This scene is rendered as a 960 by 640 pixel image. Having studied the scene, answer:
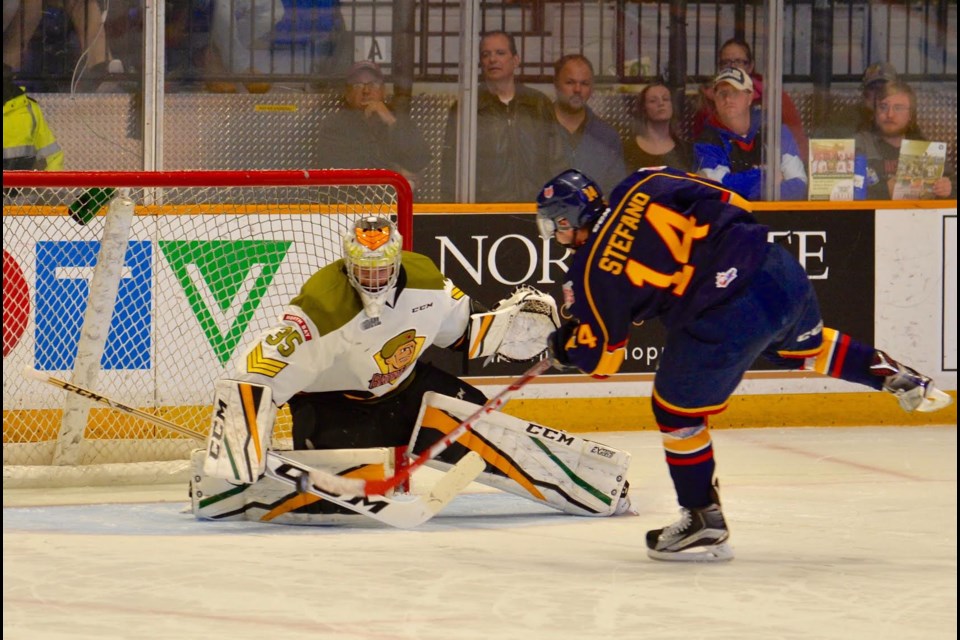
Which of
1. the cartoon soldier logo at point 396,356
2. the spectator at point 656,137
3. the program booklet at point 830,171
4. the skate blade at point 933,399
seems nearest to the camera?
the skate blade at point 933,399

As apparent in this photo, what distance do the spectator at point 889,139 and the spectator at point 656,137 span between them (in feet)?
2.34

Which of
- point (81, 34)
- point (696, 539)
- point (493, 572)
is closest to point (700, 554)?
point (696, 539)

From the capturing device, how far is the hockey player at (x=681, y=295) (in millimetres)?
3758

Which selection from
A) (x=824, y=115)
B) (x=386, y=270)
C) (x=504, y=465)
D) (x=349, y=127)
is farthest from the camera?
(x=824, y=115)

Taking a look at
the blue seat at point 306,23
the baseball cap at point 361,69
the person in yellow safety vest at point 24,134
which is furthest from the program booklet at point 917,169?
the person in yellow safety vest at point 24,134

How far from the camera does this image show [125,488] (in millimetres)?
4934

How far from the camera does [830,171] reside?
6.36 meters

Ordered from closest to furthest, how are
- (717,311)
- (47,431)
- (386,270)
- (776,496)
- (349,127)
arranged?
(717,311) < (386,270) < (776,496) < (47,431) < (349,127)

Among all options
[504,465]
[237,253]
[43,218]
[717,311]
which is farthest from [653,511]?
[43,218]

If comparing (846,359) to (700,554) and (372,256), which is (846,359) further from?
(372,256)

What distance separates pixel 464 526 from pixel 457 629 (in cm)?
115

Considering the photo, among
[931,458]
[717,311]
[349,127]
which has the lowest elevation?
[931,458]

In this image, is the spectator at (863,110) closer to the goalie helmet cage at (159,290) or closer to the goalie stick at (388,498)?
the goalie helmet cage at (159,290)

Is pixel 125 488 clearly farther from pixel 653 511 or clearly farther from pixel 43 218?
pixel 653 511
